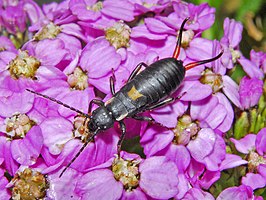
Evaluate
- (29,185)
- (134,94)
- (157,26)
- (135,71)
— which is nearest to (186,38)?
(157,26)

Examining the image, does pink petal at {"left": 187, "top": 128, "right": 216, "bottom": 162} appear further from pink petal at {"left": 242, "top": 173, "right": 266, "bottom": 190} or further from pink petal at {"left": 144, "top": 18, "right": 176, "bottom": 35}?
pink petal at {"left": 144, "top": 18, "right": 176, "bottom": 35}

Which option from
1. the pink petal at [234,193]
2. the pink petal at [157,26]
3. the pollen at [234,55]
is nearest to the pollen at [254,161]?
the pink petal at [234,193]

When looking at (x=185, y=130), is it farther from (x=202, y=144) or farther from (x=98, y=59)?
(x=98, y=59)

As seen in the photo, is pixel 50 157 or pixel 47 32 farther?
pixel 47 32

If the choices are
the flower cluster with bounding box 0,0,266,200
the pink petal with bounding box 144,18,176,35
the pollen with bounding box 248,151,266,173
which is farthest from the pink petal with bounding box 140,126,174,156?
the pink petal with bounding box 144,18,176,35

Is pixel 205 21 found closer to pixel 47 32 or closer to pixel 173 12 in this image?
pixel 173 12

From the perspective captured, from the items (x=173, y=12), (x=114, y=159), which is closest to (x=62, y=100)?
(x=114, y=159)
